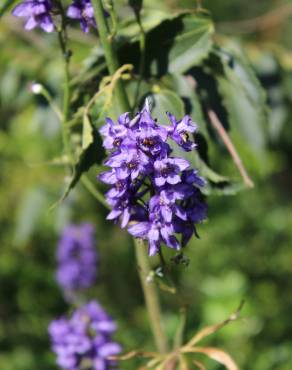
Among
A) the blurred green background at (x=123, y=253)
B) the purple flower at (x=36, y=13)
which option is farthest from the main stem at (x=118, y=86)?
the blurred green background at (x=123, y=253)

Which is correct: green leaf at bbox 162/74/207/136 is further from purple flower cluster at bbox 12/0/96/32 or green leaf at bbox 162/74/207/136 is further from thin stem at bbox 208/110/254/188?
purple flower cluster at bbox 12/0/96/32

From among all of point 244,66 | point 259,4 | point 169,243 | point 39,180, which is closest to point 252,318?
point 39,180

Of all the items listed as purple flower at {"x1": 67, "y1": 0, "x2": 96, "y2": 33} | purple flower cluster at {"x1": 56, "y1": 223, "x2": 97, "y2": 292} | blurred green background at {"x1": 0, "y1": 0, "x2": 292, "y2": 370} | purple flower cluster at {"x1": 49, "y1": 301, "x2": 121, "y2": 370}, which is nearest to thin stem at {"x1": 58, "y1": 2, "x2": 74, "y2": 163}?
purple flower at {"x1": 67, "y1": 0, "x2": 96, "y2": 33}

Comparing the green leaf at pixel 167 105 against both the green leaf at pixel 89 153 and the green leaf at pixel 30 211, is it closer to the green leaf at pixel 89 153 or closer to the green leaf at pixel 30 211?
the green leaf at pixel 89 153

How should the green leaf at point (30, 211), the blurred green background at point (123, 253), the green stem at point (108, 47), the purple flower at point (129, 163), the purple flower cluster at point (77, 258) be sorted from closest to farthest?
the purple flower at point (129, 163)
the green stem at point (108, 47)
the blurred green background at point (123, 253)
the green leaf at point (30, 211)
the purple flower cluster at point (77, 258)

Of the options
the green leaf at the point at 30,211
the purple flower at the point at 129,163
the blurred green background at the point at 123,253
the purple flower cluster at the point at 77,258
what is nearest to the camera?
the purple flower at the point at 129,163
